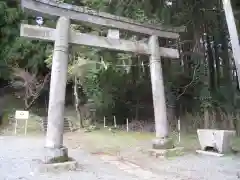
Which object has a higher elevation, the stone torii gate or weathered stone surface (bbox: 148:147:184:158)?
the stone torii gate

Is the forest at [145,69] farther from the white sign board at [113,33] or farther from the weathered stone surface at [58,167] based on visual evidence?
the weathered stone surface at [58,167]

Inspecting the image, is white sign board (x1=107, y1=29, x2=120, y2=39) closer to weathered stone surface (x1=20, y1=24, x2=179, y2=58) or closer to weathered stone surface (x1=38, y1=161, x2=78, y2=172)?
weathered stone surface (x1=20, y1=24, x2=179, y2=58)

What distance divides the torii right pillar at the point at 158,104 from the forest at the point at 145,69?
2369mm

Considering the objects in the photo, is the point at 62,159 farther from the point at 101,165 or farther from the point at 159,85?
the point at 159,85

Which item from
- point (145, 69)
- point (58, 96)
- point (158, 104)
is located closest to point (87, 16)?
point (58, 96)

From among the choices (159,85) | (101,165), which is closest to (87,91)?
(159,85)

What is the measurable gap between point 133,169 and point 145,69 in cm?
1134

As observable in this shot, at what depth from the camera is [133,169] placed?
568cm

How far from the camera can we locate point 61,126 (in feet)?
19.5

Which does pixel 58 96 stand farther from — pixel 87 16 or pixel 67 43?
pixel 87 16

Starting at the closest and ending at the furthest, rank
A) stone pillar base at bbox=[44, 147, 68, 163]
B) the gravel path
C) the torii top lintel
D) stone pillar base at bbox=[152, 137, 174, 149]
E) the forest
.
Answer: the gravel path < stone pillar base at bbox=[44, 147, 68, 163] < the torii top lintel < stone pillar base at bbox=[152, 137, 174, 149] < the forest

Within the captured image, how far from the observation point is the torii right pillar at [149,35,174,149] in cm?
725

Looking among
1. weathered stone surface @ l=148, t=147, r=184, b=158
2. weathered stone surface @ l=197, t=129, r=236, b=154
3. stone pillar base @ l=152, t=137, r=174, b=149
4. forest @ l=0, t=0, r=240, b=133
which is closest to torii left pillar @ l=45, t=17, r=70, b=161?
weathered stone surface @ l=148, t=147, r=184, b=158

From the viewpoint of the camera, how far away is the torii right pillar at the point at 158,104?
7.25 m
